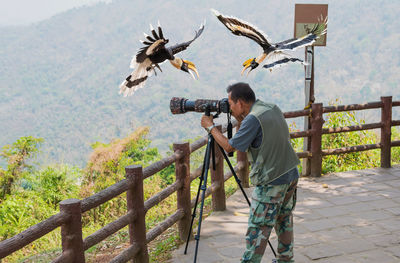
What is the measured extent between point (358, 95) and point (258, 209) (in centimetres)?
6962

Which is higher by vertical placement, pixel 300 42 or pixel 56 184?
pixel 300 42

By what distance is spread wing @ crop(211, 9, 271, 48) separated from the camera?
3824 millimetres

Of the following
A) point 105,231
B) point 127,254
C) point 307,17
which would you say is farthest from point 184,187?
point 307,17

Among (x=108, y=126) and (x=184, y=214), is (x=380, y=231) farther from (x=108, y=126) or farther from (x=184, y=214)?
(x=108, y=126)

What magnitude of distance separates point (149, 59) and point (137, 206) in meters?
1.18

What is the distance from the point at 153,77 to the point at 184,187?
7287 centimetres

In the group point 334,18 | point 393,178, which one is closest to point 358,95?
point 334,18

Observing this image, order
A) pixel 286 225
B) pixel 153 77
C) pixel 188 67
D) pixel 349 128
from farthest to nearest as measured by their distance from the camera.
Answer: pixel 153 77, pixel 349 128, pixel 188 67, pixel 286 225

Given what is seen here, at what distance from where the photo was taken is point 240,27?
13.1 feet

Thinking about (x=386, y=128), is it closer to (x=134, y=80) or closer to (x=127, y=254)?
(x=134, y=80)

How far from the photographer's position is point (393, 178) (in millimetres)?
6020

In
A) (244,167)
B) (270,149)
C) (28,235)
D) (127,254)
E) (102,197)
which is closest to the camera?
(28,235)

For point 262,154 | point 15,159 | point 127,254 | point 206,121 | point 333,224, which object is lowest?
point 15,159

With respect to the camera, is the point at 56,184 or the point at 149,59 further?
the point at 56,184
